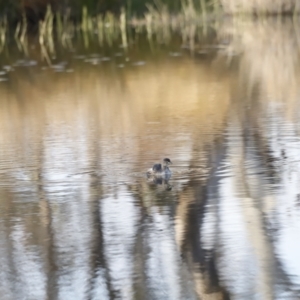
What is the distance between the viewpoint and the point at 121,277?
18.2 ft

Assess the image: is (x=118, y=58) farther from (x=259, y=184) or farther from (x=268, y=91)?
(x=259, y=184)

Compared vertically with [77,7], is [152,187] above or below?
below

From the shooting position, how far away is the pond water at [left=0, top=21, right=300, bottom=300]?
555 cm

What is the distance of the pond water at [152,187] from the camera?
555 centimetres

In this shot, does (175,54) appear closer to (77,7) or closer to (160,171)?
(77,7)

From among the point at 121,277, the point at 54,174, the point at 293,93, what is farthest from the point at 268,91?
the point at 121,277

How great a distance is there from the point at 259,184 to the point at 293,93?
485 centimetres

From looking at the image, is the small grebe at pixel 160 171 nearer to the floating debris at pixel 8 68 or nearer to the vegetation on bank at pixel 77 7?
the floating debris at pixel 8 68

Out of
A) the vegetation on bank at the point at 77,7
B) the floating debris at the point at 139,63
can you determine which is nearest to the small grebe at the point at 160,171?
the floating debris at the point at 139,63

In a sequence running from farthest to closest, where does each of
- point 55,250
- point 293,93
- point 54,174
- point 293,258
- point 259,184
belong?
point 293,93 → point 54,174 → point 259,184 → point 55,250 → point 293,258

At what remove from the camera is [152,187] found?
762 centimetres

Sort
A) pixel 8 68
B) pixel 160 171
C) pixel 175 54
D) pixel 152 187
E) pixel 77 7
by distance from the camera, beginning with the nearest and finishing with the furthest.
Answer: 1. pixel 152 187
2. pixel 160 171
3. pixel 8 68
4. pixel 175 54
5. pixel 77 7

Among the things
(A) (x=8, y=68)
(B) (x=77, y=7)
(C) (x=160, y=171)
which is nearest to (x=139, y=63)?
(A) (x=8, y=68)

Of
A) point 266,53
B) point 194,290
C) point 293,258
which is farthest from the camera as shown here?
point 266,53
